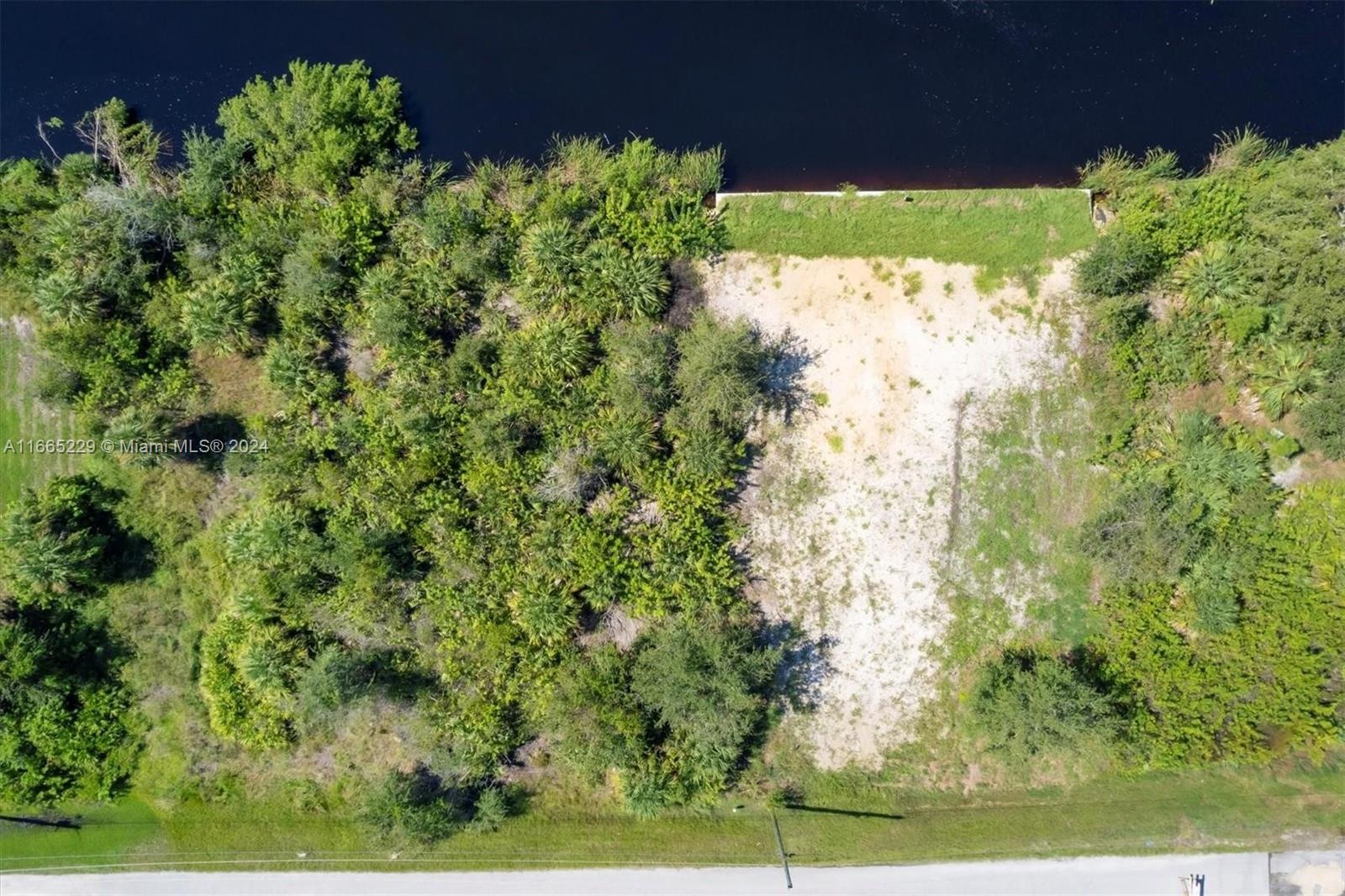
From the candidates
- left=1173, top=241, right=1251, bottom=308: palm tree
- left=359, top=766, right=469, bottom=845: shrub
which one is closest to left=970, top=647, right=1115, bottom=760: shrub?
left=1173, top=241, right=1251, bottom=308: palm tree

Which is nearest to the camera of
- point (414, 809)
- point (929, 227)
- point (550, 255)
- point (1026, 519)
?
point (414, 809)

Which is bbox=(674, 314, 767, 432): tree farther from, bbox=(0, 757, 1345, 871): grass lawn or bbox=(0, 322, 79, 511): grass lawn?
bbox=(0, 322, 79, 511): grass lawn

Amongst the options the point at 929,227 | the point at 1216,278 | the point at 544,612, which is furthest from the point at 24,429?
the point at 1216,278

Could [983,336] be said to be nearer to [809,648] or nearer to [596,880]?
[809,648]

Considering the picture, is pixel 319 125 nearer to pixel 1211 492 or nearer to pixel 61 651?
pixel 61 651

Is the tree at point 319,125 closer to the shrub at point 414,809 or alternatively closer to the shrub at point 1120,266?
the shrub at point 414,809

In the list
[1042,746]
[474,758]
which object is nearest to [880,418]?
[1042,746]
